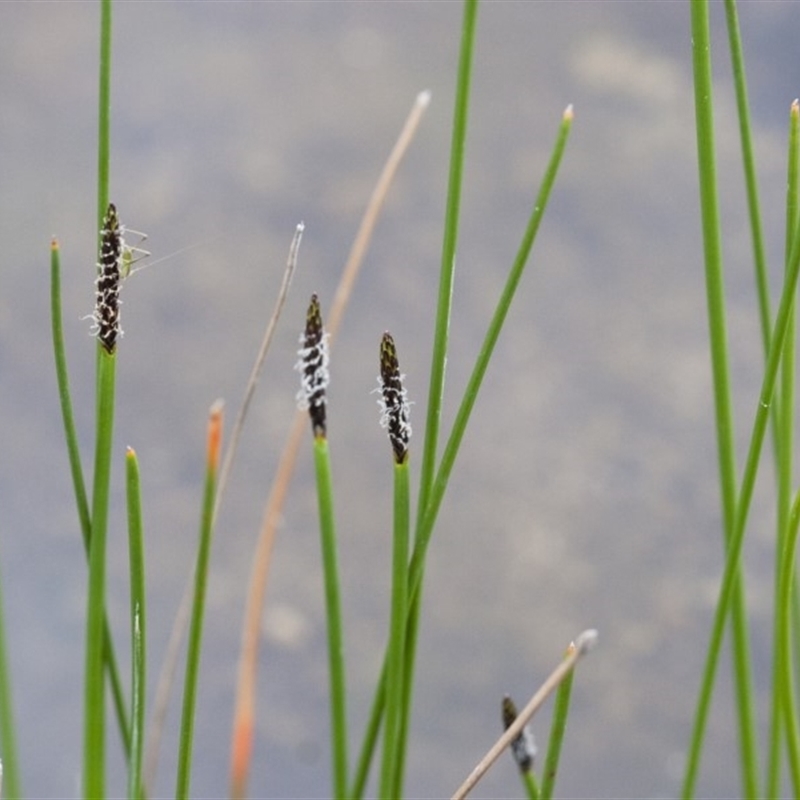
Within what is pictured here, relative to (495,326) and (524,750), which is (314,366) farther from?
(524,750)

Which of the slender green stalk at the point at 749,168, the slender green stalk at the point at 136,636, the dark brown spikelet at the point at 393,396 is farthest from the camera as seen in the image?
the slender green stalk at the point at 749,168

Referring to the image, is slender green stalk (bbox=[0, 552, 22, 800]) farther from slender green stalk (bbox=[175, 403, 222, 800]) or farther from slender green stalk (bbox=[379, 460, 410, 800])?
slender green stalk (bbox=[379, 460, 410, 800])

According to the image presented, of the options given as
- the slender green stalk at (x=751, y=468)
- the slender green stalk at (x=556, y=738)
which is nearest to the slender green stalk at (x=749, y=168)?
the slender green stalk at (x=751, y=468)

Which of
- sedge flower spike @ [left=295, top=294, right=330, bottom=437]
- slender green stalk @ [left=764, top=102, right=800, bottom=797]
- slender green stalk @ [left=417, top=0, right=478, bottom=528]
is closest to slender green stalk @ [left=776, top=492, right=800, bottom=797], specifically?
slender green stalk @ [left=764, top=102, right=800, bottom=797]

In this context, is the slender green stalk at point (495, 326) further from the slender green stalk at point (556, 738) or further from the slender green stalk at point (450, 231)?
the slender green stalk at point (556, 738)

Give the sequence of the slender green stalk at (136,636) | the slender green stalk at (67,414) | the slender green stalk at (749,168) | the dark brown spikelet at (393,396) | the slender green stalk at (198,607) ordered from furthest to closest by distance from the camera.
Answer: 1. the slender green stalk at (749,168)
2. the slender green stalk at (67,414)
3. the slender green stalk at (136,636)
4. the dark brown spikelet at (393,396)
5. the slender green stalk at (198,607)

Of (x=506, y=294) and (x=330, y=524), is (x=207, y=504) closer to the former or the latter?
(x=330, y=524)

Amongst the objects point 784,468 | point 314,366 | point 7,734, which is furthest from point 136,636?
point 784,468
